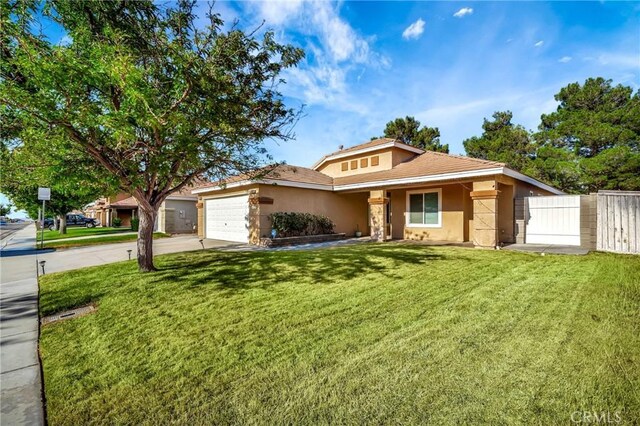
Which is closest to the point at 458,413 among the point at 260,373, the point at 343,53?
the point at 260,373

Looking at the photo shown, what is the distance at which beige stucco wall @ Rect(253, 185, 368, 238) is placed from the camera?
13672 mm

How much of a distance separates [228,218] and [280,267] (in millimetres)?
9275

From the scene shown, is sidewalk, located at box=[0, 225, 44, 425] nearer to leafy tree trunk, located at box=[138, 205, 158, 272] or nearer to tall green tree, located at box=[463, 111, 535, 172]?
leafy tree trunk, located at box=[138, 205, 158, 272]

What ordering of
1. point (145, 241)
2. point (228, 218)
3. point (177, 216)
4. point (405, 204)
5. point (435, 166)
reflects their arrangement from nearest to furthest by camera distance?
point (145, 241), point (435, 166), point (405, 204), point (228, 218), point (177, 216)

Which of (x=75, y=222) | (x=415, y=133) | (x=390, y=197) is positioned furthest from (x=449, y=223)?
(x=75, y=222)

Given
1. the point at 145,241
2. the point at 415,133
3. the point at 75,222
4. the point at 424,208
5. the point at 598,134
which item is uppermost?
the point at 415,133

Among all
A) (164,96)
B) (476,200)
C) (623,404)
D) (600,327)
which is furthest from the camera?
(476,200)

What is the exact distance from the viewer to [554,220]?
1095 centimetres

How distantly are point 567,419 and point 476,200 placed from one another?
388 inches

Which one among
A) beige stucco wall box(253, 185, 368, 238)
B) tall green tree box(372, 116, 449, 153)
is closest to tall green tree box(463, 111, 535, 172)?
tall green tree box(372, 116, 449, 153)

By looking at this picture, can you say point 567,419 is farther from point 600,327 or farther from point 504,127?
point 504,127

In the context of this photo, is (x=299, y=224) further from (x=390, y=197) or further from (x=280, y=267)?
(x=280, y=267)

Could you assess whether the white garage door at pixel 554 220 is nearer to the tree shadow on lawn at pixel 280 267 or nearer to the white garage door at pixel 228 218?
the tree shadow on lawn at pixel 280 267

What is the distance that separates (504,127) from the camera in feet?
92.1
